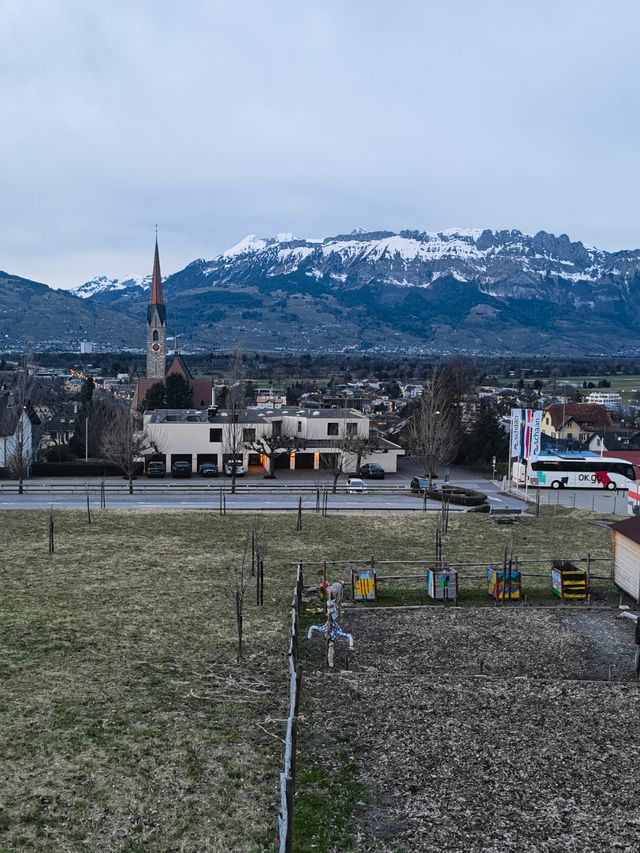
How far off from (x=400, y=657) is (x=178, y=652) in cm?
455

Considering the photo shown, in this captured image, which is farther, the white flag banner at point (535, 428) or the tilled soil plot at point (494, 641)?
the white flag banner at point (535, 428)

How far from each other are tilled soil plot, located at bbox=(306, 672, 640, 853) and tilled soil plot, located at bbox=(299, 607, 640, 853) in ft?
0.08

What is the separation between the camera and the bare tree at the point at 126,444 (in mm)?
41972

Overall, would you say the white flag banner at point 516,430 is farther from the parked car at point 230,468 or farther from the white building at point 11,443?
the white building at point 11,443

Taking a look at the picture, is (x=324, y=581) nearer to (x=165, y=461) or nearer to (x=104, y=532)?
(x=104, y=532)

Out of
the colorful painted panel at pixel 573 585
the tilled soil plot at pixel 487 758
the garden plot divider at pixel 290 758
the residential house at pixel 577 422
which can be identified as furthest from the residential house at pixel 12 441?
the residential house at pixel 577 422

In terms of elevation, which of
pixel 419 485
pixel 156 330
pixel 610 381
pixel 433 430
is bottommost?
pixel 419 485

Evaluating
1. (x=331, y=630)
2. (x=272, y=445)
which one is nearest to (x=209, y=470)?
(x=272, y=445)

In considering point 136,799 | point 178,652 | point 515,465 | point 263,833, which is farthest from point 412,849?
point 515,465

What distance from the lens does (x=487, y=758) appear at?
10992 mm

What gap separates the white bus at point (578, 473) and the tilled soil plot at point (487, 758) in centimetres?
3446

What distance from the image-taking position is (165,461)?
50656 mm

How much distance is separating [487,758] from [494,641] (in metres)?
5.79

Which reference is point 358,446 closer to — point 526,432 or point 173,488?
point 526,432
